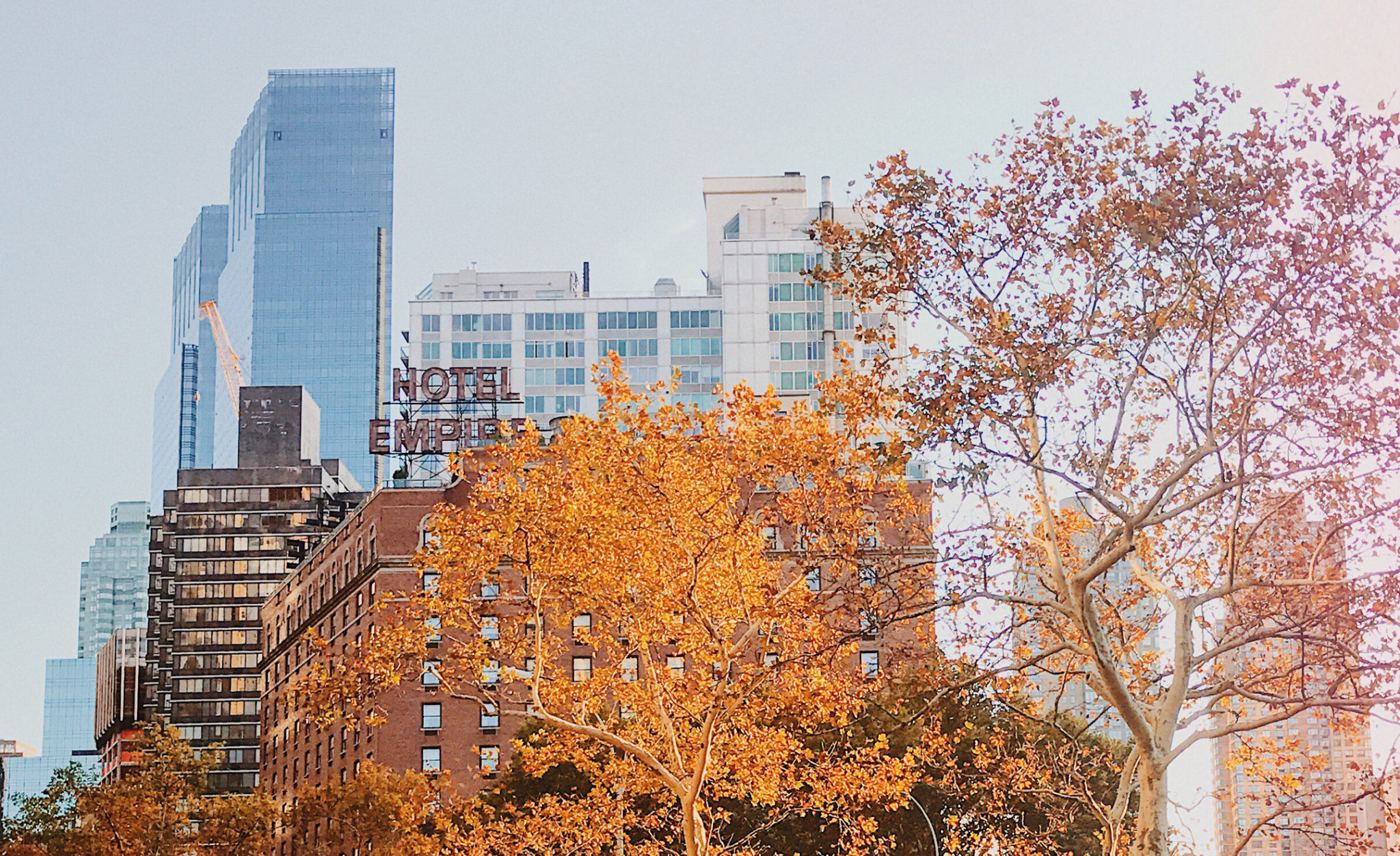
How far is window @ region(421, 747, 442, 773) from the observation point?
366 ft

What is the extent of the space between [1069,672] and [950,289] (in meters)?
6.80

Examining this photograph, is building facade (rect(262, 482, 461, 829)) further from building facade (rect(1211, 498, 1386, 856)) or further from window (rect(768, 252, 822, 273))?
building facade (rect(1211, 498, 1386, 856))

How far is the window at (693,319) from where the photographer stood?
194m

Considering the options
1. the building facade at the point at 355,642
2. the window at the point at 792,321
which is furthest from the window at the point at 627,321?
the building facade at the point at 355,642

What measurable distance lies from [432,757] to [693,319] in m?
89.8

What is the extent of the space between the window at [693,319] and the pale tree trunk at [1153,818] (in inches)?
6595

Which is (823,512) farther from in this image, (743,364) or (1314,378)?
(743,364)

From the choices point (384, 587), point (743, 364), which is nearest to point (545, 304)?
point (743, 364)

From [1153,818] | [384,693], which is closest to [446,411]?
[384,693]

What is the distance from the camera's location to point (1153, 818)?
2673 cm

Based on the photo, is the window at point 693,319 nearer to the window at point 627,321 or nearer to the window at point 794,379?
the window at point 627,321

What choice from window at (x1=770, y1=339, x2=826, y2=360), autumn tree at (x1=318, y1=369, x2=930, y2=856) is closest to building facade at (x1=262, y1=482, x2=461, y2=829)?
autumn tree at (x1=318, y1=369, x2=930, y2=856)

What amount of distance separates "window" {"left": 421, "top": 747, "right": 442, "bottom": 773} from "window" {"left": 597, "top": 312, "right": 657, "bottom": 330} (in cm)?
8767

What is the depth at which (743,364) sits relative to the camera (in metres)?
186
